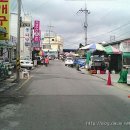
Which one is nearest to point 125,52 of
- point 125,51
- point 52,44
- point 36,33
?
point 125,51

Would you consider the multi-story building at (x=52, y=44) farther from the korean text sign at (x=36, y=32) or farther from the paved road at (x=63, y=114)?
the paved road at (x=63, y=114)

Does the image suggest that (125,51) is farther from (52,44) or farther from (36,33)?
(52,44)

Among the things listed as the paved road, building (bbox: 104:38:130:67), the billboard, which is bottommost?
the paved road

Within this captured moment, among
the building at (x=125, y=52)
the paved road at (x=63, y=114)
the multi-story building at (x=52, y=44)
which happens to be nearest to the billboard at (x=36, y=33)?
the building at (x=125, y=52)

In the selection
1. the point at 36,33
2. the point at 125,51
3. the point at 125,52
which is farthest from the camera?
the point at 36,33

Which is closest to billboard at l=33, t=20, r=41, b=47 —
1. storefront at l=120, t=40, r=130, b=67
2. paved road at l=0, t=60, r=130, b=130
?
storefront at l=120, t=40, r=130, b=67

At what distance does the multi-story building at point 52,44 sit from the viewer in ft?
560

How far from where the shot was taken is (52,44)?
18388 cm

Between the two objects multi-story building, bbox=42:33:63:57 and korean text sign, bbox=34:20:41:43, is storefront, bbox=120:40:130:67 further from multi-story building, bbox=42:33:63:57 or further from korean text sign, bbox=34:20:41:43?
multi-story building, bbox=42:33:63:57

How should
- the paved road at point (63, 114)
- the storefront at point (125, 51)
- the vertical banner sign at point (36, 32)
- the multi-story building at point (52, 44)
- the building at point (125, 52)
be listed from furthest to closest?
the multi-story building at point (52, 44) < the vertical banner sign at point (36, 32) < the building at point (125, 52) < the storefront at point (125, 51) < the paved road at point (63, 114)

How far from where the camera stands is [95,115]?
11523 mm

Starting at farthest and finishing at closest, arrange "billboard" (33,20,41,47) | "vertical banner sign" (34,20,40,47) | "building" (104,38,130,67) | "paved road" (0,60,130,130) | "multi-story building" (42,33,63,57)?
1. "multi-story building" (42,33,63,57)
2. "vertical banner sign" (34,20,40,47)
3. "billboard" (33,20,41,47)
4. "building" (104,38,130,67)
5. "paved road" (0,60,130,130)

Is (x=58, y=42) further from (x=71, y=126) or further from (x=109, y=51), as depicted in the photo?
(x=71, y=126)

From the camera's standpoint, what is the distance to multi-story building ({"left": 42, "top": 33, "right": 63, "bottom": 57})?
170788 millimetres
